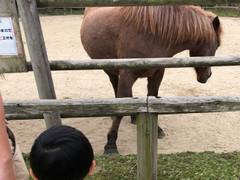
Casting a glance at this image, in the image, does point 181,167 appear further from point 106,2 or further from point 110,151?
point 106,2

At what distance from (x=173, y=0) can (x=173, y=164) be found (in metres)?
1.41

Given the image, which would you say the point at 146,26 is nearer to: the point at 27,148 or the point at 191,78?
the point at 27,148

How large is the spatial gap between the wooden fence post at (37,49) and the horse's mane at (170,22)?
1.73 m

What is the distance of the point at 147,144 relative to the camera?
279 centimetres

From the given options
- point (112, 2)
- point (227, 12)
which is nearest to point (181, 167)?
point (112, 2)

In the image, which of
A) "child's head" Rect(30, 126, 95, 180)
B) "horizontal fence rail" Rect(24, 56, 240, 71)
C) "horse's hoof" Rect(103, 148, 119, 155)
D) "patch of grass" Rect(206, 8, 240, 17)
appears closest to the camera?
"child's head" Rect(30, 126, 95, 180)

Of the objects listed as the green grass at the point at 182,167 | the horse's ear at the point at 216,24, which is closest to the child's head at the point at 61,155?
the green grass at the point at 182,167

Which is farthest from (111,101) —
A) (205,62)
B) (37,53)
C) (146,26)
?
(146,26)

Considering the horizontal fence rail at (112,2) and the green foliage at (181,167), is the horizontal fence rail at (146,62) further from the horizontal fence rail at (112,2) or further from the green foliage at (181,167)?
the green foliage at (181,167)

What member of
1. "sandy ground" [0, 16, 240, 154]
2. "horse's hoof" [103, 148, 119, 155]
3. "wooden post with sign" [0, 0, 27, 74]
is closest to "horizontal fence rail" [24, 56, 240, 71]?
"wooden post with sign" [0, 0, 27, 74]

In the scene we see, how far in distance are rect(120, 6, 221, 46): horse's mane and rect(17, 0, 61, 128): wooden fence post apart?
5.67ft

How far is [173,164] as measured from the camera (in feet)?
11.4

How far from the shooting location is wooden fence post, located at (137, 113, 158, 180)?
2.71 metres

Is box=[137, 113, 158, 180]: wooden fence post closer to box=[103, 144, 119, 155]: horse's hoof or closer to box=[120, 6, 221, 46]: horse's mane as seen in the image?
box=[103, 144, 119, 155]: horse's hoof
